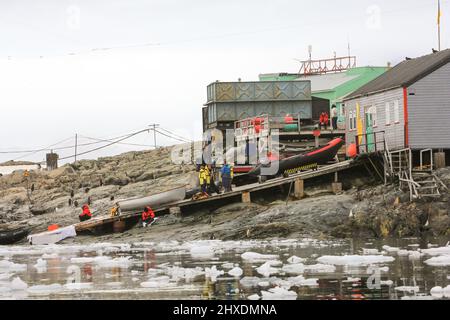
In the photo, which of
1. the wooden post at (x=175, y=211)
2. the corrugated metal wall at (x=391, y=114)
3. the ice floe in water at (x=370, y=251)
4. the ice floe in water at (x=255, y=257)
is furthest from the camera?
the wooden post at (x=175, y=211)

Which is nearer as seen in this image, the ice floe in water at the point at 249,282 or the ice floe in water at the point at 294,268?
the ice floe in water at the point at 249,282

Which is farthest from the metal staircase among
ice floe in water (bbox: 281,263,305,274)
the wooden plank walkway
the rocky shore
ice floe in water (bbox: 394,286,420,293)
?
ice floe in water (bbox: 394,286,420,293)

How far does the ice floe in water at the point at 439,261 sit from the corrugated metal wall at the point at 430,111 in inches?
577

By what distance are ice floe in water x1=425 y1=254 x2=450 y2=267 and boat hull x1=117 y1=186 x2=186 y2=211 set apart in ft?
60.5

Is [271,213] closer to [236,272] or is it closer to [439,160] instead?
[439,160]

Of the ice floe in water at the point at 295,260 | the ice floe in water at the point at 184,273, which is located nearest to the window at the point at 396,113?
the ice floe in water at the point at 295,260

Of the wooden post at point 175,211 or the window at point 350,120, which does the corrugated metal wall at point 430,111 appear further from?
the wooden post at point 175,211

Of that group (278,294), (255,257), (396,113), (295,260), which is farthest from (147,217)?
(278,294)

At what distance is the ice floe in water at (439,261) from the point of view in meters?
23.8

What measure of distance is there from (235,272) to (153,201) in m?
18.5

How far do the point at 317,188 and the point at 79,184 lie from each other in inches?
886

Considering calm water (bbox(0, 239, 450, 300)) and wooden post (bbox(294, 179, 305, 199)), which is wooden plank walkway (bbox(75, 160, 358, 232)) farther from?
calm water (bbox(0, 239, 450, 300))

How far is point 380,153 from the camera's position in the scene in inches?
1554

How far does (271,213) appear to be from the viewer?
37344 millimetres
